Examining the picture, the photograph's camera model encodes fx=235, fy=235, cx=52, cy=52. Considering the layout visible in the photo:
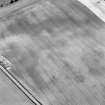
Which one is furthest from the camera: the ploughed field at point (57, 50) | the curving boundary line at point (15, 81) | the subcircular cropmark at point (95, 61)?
the subcircular cropmark at point (95, 61)

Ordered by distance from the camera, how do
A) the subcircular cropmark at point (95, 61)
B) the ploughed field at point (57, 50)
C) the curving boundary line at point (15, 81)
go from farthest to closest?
1. the subcircular cropmark at point (95, 61)
2. the ploughed field at point (57, 50)
3. the curving boundary line at point (15, 81)

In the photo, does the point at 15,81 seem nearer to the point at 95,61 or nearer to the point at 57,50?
the point at 57,50

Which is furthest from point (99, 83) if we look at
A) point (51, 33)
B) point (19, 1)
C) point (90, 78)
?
point (19, 1)

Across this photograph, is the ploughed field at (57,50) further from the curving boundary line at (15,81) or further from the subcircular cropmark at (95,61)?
the curving boundary line at (15,81)

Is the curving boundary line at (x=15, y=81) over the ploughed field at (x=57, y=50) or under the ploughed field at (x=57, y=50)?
under

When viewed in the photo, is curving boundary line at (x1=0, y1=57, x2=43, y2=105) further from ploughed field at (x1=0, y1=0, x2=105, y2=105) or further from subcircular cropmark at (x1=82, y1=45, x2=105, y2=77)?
subcircular cropmark at (x1=82, y1=45, x2=105, y2=77)

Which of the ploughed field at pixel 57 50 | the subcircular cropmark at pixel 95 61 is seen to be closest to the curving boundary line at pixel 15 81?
the ploughed field at pixel 57 50

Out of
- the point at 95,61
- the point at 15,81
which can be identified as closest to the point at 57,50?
the point at 95,61

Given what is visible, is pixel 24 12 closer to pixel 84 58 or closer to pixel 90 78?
pixel 84 58

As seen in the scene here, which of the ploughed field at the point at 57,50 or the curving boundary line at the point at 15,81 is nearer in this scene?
the curving boundary line at the point at 15,81

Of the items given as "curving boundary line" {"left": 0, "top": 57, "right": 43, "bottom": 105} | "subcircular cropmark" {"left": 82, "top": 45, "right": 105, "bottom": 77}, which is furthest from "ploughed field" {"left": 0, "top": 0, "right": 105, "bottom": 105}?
"curving boundary line" {"left": 0, "top": 57, "right": 43, "bottom": 105}
